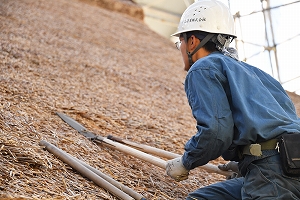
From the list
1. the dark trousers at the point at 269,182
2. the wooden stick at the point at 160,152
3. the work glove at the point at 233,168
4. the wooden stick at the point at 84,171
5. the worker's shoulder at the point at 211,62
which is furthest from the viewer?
the wooden stick at the point at 160,152

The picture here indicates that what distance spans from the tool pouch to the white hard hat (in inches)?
22.3

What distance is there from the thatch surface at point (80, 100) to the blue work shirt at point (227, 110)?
481 millimetres

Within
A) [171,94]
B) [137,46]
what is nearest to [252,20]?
[137,46]

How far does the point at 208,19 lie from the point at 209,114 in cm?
50

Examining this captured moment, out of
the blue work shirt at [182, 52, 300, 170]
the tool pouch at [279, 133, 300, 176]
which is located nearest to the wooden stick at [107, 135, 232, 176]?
the blue work shirt at [182, 52, 300, 170]

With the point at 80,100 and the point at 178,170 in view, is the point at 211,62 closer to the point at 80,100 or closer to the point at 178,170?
the point at 178,170

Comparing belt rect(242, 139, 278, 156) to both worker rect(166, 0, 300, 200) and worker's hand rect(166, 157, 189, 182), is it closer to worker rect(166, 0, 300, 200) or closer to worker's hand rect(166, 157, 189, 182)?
worker rect(166, 0, 300, 200)

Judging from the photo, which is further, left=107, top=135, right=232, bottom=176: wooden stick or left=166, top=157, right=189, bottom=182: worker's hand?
left=107, top=135, right=232, bottom=176: wooden stick

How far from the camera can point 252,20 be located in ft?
26.4

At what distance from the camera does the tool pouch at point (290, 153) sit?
→ 4.95 feet

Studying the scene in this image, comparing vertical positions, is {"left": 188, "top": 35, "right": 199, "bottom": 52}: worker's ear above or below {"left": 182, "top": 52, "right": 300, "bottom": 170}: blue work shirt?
above

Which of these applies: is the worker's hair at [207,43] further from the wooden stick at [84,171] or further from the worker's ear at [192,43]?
the wooden stick at [84,171]

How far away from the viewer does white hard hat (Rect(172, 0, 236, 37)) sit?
1.87m

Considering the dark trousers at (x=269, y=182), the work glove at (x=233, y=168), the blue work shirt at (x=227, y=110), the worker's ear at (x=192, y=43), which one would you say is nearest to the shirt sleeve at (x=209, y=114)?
the blue work shirt at (x=227, y=110)
